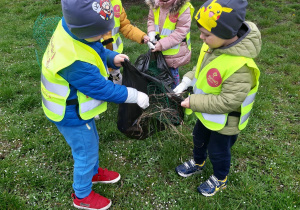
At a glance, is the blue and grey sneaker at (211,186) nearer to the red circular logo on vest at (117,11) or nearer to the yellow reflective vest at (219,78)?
the yellow reflective vest at (219,78)

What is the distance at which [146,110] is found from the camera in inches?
103

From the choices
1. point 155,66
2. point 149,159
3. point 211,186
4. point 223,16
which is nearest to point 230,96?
point 223,16

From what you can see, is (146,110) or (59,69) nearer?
(59,69)

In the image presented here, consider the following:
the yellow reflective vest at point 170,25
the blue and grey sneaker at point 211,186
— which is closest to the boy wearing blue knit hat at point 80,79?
the blue and grey sneaker at point 211,186

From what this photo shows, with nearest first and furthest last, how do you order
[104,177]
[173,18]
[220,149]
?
[220,149] → [104,177] → [173,18]

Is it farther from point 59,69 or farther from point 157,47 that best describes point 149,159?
point 59,69

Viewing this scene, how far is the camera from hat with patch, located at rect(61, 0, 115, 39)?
1.67 meters

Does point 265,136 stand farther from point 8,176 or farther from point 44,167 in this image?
point 8,176

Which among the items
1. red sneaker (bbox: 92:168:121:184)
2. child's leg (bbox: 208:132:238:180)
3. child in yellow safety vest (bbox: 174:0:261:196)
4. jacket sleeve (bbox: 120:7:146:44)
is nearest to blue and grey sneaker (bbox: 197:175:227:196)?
child's leg (bbox: 208:132:238:180)

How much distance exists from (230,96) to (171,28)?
1.88 meters

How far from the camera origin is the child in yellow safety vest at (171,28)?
11.2ft

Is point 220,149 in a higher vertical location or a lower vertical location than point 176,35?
lower

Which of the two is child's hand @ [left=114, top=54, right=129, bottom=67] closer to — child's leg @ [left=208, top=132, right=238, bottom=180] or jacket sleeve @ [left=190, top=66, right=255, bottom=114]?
jacket sleeve @ [left=190, top=66, right=255, bottom=114]

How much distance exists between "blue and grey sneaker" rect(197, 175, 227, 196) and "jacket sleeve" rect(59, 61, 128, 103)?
1483 millimetres
